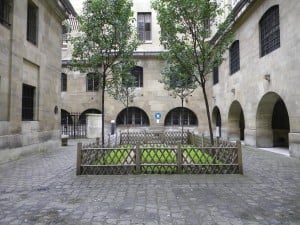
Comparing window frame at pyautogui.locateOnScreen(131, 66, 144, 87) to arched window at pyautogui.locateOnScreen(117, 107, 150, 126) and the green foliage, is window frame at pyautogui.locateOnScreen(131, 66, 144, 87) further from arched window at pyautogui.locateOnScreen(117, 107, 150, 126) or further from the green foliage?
the green foliage

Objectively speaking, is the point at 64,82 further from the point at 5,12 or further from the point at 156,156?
the point at 156,156

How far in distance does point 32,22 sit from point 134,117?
43.6ft

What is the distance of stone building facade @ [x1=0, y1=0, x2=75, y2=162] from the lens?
10023 millimetres

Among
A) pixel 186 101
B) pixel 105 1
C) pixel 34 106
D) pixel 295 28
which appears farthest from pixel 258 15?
pixel 34 106

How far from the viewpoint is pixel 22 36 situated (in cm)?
1107

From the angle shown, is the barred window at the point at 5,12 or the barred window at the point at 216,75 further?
the barred window at the point at 216,75

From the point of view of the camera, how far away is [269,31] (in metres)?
13.1

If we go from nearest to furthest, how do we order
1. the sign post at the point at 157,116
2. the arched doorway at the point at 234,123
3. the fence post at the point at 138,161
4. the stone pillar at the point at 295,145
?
1. the fence post at the point at 138,161
2. the stone pillar at the point at 295,145
3. the arched doorway at the point at 234,123
4. the sign post at the point at 157,116

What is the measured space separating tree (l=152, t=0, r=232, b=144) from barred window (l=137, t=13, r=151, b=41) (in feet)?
46.8

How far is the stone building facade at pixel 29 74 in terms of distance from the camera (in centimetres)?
1002

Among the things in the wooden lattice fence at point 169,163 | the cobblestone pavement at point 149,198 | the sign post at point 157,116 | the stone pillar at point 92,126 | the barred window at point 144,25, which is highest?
the barred window at point 144,25

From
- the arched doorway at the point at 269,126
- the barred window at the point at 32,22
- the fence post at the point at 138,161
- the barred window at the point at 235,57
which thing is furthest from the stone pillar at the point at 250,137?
the barred window at the point at 32,22

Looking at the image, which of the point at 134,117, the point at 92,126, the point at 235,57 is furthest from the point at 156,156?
the point at 134,117

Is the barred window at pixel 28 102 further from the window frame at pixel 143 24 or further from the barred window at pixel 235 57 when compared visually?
the window frame at pixel 143 24
